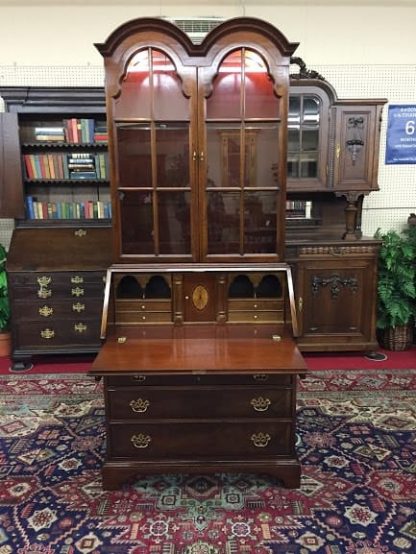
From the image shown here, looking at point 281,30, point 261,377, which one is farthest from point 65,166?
point 261,377

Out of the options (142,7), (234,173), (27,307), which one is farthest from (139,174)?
(142,7)

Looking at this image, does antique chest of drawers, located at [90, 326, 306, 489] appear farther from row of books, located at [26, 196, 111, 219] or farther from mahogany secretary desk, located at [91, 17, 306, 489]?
row of books, located at [26, 196, 111, 219]

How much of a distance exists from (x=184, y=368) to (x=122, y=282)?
667mm

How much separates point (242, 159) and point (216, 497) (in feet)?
5.24

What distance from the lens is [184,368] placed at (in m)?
1.85

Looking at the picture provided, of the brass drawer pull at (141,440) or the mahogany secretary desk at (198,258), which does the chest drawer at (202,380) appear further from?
the brass drawer pull at (141,440)

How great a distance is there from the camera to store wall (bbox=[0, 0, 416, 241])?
3682mm

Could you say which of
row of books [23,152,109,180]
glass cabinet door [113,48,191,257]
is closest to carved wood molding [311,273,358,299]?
glass cabinet door [113,48,191,257]

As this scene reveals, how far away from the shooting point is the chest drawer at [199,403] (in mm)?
1972

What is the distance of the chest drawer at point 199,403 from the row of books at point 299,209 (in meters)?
2.18

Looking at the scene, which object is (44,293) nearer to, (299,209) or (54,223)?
(54,223)

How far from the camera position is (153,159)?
84.3 inches

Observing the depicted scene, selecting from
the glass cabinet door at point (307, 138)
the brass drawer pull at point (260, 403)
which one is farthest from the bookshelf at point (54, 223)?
the brass drawer pull at point (260, 403)

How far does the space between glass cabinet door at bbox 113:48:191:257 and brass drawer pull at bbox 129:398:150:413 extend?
2.32 feet
